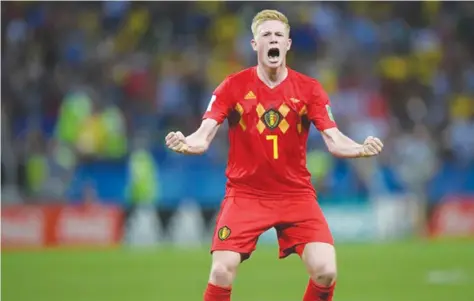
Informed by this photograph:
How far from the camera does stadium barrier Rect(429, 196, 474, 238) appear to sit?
65.4 ft

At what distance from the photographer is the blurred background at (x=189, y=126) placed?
63.0 ft

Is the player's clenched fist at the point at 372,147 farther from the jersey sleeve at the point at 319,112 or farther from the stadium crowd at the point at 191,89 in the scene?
the stadium crowd at the point at 191,89

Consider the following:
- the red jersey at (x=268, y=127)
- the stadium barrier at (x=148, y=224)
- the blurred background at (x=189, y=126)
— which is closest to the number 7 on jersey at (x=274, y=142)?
the red jersey at (x=268, y=127)

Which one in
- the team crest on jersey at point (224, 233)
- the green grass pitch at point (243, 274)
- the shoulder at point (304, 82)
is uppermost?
the shoulder at point (304, 82)

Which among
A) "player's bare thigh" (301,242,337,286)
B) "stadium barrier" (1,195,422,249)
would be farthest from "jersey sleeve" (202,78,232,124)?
"stadium barrier" (1,195,422,249)

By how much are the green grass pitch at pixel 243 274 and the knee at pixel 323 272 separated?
4146 millimetres

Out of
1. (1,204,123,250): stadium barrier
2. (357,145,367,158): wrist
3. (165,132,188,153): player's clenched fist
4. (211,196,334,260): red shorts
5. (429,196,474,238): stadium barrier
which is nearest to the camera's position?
(165,132,188,153): player's clenched fist

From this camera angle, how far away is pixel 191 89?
Answer: 21484 mm

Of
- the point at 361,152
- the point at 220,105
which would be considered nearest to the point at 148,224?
the point at 220,105

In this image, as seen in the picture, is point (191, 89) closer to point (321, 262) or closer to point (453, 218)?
point (453, 218)

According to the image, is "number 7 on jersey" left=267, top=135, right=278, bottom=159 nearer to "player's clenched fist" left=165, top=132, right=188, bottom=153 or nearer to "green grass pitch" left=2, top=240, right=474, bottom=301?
"player's clenched fist" left=165, top=132, right=188, bottom=153

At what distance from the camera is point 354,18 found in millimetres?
22969

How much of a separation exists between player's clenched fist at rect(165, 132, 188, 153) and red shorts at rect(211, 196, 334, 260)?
2.26 feet

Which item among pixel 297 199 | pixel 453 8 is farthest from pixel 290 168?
pixel 453 8
